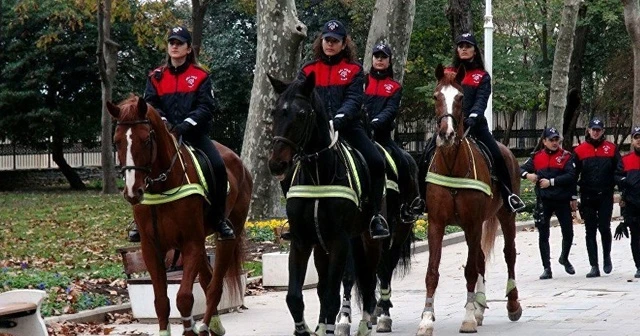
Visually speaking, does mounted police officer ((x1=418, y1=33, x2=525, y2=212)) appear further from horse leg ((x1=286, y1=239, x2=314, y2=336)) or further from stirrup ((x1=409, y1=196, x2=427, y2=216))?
horse leg ((x1=286, y1=239, x2=314, y2=336))

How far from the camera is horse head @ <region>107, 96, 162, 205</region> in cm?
1109

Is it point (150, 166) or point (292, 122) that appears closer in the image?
point (292, 122)

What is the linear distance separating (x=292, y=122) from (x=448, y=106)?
271 centimetres

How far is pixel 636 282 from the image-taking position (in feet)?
61.5

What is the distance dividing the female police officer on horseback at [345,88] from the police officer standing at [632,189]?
794 cm

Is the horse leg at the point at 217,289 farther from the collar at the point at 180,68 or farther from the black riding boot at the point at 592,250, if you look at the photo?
the black riding boot at the point at 592,250

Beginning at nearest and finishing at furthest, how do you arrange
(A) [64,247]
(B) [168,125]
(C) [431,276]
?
(B) [168,125] → (C) [431,276] → (A) [64,247]

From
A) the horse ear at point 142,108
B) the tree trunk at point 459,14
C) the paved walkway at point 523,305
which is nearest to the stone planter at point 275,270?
the paved walkway at point 523,305

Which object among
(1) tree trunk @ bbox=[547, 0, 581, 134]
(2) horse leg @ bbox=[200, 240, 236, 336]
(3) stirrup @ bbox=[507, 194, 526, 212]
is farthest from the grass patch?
(1) tree trunk @ bbox=[547, 0, 581, 134]

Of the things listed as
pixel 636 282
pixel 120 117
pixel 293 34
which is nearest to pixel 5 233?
pixel 293 34

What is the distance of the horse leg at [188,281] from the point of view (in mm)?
11586

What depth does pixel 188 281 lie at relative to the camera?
11672 mm

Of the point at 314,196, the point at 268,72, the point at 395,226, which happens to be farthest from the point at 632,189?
the point at 314,196

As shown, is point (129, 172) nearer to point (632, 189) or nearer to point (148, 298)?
point (148, 298)
